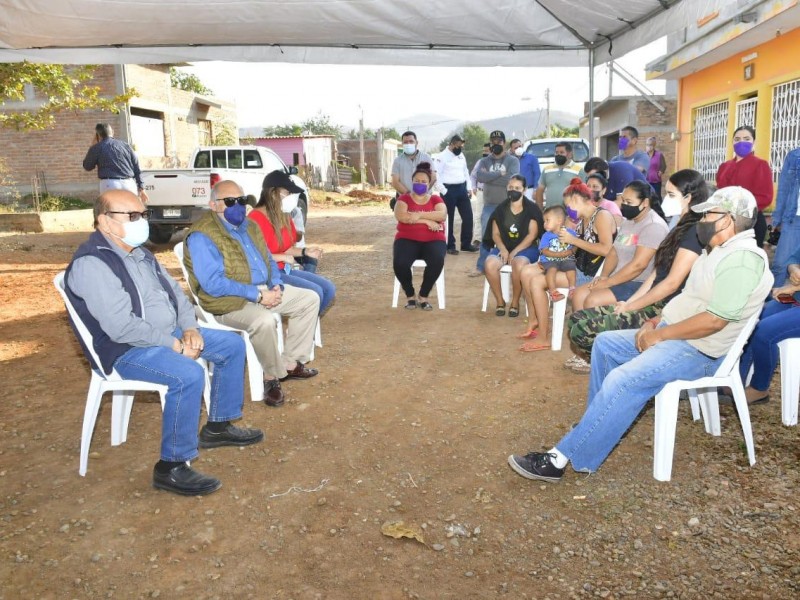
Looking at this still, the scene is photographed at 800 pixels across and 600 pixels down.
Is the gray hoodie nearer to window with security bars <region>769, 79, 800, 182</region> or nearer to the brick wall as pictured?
window with security bars <region>769, 79, 800, 182</region>

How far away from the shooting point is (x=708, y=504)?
297cm

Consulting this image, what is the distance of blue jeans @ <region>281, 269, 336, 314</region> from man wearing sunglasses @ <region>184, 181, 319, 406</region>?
0.68 metres

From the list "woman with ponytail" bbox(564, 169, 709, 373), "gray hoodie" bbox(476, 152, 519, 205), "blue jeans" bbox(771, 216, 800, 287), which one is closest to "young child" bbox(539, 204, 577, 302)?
"woman with ponytail" bbox(564, 169, 709, 373)

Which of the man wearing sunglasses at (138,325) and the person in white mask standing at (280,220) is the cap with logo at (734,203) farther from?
the person in white mask standing at (280,220)

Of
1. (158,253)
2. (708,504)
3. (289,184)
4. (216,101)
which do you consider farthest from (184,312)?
(216,101)

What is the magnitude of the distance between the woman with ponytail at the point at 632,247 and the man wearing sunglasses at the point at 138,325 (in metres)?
2.88

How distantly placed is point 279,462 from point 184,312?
3.27 feet

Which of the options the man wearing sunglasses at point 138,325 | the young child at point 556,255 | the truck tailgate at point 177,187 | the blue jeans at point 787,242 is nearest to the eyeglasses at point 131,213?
the man wearing sunglasses at point 138,325

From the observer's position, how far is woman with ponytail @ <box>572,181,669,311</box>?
4.44 metres

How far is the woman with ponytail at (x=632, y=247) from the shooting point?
4441mm

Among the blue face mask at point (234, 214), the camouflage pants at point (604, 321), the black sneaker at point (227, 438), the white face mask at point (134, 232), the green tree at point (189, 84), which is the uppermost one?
the green tree at point (189, 84)

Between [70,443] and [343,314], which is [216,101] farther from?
[70,443]

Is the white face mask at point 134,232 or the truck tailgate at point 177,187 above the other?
the truck tailgate at point 177,187

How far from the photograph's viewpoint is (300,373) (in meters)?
4.75
